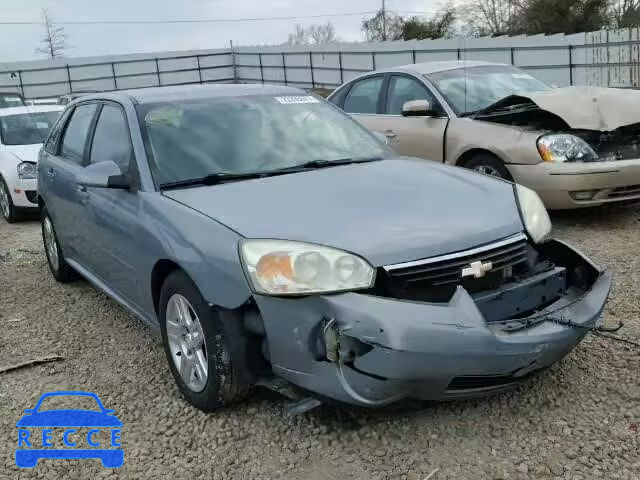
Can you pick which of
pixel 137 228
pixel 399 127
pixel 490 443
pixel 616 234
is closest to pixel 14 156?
pixel 399 127

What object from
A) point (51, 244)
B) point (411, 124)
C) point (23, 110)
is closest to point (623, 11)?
point (411, 124)

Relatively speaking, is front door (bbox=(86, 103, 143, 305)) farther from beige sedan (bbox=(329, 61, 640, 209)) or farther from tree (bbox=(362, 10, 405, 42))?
tree (bbox=(362, 10, 405, 42))

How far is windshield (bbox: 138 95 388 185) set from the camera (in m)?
3.54

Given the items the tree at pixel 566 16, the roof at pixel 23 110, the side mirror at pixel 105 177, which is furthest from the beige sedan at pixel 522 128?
the tree at pixel 566 16

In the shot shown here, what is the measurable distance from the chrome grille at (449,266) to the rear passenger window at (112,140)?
69.8 inches

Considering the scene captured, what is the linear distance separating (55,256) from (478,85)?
439 centimetres

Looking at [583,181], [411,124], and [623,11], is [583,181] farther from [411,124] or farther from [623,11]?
[623,11]

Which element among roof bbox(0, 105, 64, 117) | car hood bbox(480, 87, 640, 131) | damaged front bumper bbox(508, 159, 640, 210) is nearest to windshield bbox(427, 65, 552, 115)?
car hood bbox(480, 87, 640, 131)

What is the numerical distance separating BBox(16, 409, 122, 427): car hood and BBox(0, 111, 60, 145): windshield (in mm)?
6741

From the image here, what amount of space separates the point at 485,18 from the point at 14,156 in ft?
142

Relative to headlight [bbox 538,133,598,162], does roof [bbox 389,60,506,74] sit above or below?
above

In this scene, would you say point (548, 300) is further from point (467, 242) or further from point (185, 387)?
point (185, 387)

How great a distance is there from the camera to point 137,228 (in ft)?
11.2

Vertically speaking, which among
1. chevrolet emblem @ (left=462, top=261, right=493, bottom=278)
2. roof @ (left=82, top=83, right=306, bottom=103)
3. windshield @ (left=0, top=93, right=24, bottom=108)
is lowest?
chevrolet emblem @ (left=462, top=261, right=493, bottom=278)
